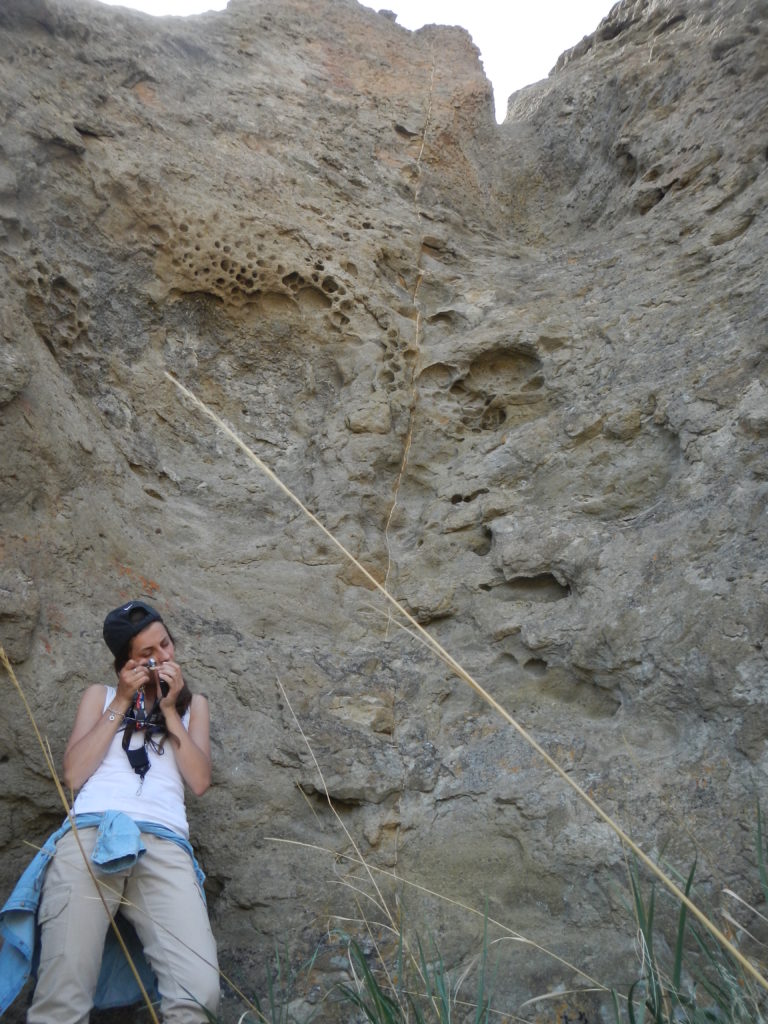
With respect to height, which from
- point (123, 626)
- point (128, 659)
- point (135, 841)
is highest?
point (123, 626)

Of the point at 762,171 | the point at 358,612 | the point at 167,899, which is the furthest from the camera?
→ the point at 762,171

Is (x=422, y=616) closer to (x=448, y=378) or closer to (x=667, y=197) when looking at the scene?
(x=448, y=378)

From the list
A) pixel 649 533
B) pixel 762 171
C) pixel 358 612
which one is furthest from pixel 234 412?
pixel 762 171

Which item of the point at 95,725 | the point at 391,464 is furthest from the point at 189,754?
the point at 391,464

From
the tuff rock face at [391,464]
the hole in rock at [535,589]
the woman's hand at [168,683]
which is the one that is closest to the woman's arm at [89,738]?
the woman's hand at [168,683]

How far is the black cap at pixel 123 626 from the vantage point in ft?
8.93

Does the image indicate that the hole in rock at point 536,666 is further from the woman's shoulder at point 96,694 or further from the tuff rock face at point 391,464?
the woman's shoulder at point 96,694

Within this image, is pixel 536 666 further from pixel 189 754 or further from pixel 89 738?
pixel 89 738

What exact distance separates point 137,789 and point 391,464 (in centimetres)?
206

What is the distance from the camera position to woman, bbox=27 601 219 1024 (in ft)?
6.98

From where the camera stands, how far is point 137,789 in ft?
8.05

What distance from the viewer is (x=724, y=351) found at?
3.46m

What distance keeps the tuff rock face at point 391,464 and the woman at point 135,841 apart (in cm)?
40

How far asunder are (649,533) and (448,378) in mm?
1528
